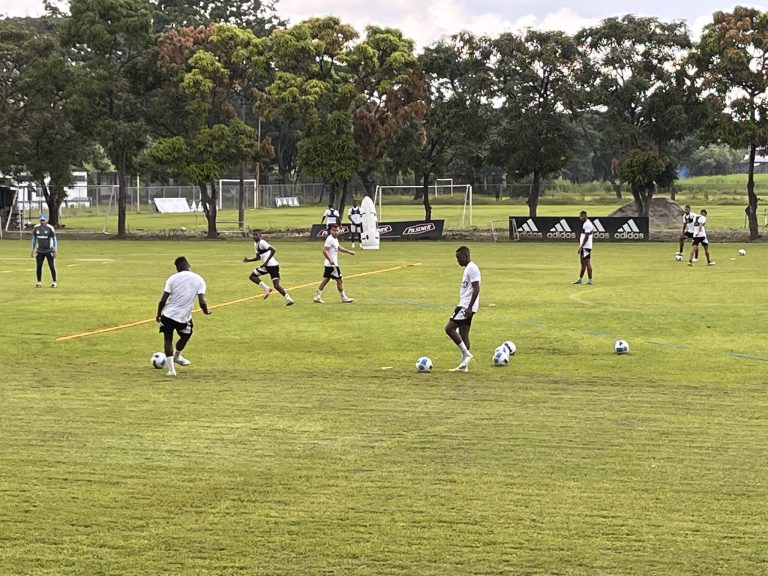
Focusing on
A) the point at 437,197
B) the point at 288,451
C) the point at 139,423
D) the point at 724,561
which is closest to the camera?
the point at 724,561

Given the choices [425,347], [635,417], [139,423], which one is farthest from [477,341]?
[139,423]

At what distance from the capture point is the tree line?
A: 191 feet

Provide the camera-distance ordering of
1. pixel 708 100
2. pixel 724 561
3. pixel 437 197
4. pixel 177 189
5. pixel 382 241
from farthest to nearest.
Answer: pixel 177 189 < pixel 437 197 < pixel 382 241 < pixel 708 100 < pixel 724 561

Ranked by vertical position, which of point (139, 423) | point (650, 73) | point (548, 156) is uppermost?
Result: point (650, 73)

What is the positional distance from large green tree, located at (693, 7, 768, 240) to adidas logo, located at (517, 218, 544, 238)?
403 inches

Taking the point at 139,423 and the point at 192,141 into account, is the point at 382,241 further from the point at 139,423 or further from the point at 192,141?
the point at 139,423

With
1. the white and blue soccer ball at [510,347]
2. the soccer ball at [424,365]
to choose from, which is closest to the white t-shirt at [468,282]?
the soccer ball at [424,365]

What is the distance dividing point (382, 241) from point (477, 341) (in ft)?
123

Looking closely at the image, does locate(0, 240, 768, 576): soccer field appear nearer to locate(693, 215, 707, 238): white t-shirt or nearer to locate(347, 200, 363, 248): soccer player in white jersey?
locate(693, 215, 707, 238): white t-shirt

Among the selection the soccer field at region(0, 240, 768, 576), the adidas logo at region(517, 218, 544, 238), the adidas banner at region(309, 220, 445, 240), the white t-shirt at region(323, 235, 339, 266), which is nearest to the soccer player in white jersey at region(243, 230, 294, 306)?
the soccer field at region(0, 240, 768, 576)

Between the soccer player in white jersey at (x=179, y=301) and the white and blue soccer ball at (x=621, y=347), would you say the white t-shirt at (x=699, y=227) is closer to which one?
the white and blue soccer ball at (x=621, y=347)

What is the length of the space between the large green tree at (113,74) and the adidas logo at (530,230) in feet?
72.5

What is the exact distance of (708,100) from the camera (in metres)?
54.9

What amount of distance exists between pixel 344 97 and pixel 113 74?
521 inches
